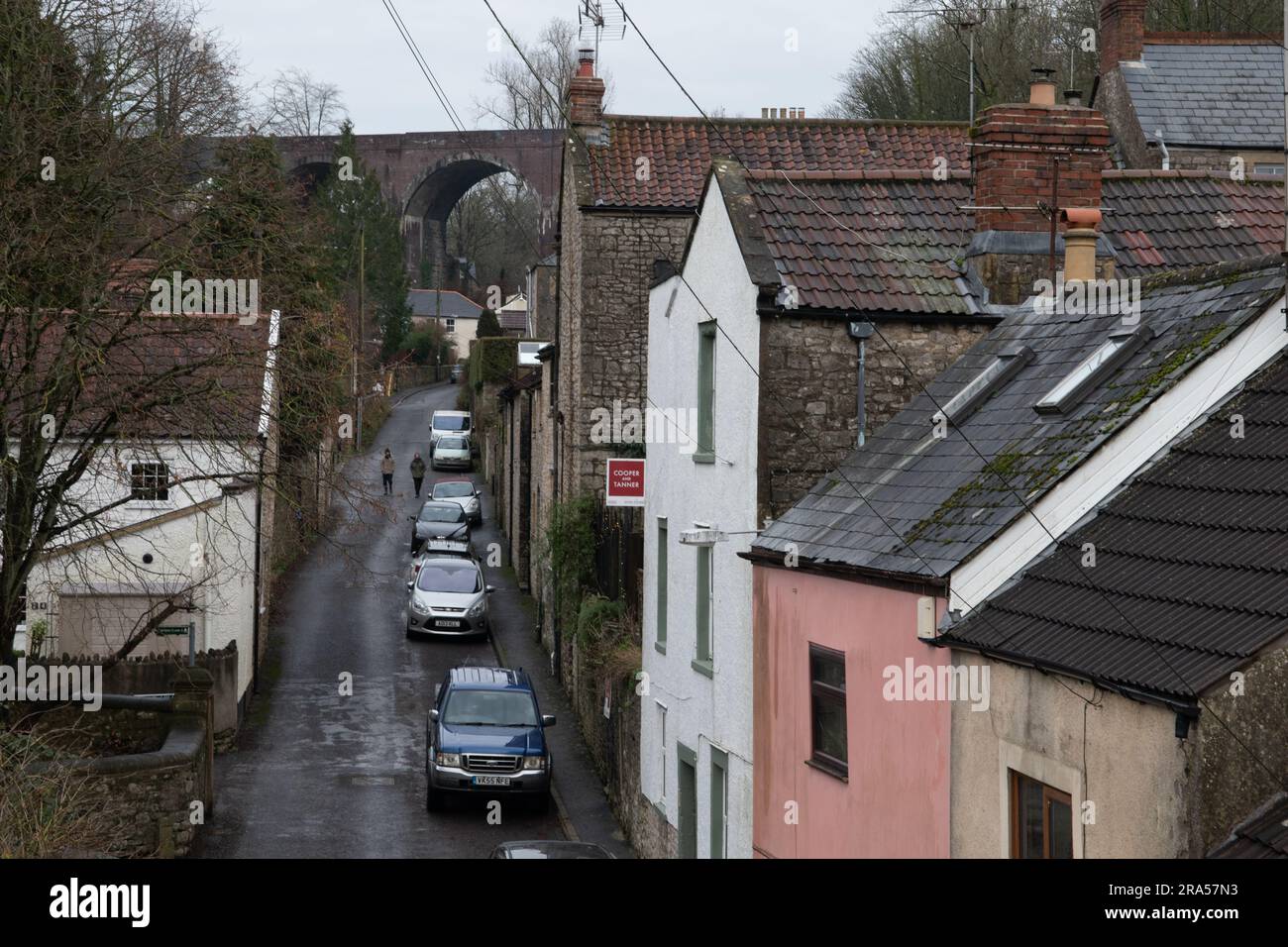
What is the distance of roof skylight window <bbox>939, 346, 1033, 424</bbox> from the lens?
39.4 ft

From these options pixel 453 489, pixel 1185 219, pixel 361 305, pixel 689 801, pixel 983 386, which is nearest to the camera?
pixel 983 386

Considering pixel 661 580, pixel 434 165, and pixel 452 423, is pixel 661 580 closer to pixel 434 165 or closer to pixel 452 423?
pixel 452 423

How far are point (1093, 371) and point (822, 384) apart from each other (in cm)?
348

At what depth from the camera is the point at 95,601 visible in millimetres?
21594

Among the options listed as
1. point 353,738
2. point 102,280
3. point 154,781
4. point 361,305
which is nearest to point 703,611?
point 102,280

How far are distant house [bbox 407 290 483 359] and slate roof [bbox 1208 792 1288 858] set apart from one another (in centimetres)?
8043

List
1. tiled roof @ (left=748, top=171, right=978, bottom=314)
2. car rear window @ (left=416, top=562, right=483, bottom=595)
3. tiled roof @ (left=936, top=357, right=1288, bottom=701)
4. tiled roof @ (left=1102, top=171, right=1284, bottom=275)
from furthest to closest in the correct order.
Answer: car rear window @ (left=416, top=562, right=483, bottom=595), tiled roof @ (left=1102, top=171, right=1284, bottom=275), tiled roof @ (left=748, top=171, right=978, bottom=314), tiled roof @ (left=936, top=357, right=1288, bottom=701)

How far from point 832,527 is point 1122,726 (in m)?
5.00

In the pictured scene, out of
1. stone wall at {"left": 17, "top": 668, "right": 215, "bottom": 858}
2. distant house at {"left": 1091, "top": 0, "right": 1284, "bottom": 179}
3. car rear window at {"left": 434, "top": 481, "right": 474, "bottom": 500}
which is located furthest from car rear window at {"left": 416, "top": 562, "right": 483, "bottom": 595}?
distant house at {"left": 1091, "top": 0, "right": 1284, "bottom": 179}

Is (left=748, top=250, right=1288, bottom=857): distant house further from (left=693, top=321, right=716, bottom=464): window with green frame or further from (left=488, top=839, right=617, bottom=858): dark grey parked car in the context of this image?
(left=693, top=321, right=716, bottom=464): window with green frame

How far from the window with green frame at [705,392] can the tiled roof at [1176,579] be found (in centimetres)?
677

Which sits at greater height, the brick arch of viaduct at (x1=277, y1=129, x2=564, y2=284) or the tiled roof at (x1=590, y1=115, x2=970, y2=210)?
the brick arch of viaduct at (x1=277, y1=129, x2=564, y2=284)

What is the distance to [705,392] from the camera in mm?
15766
